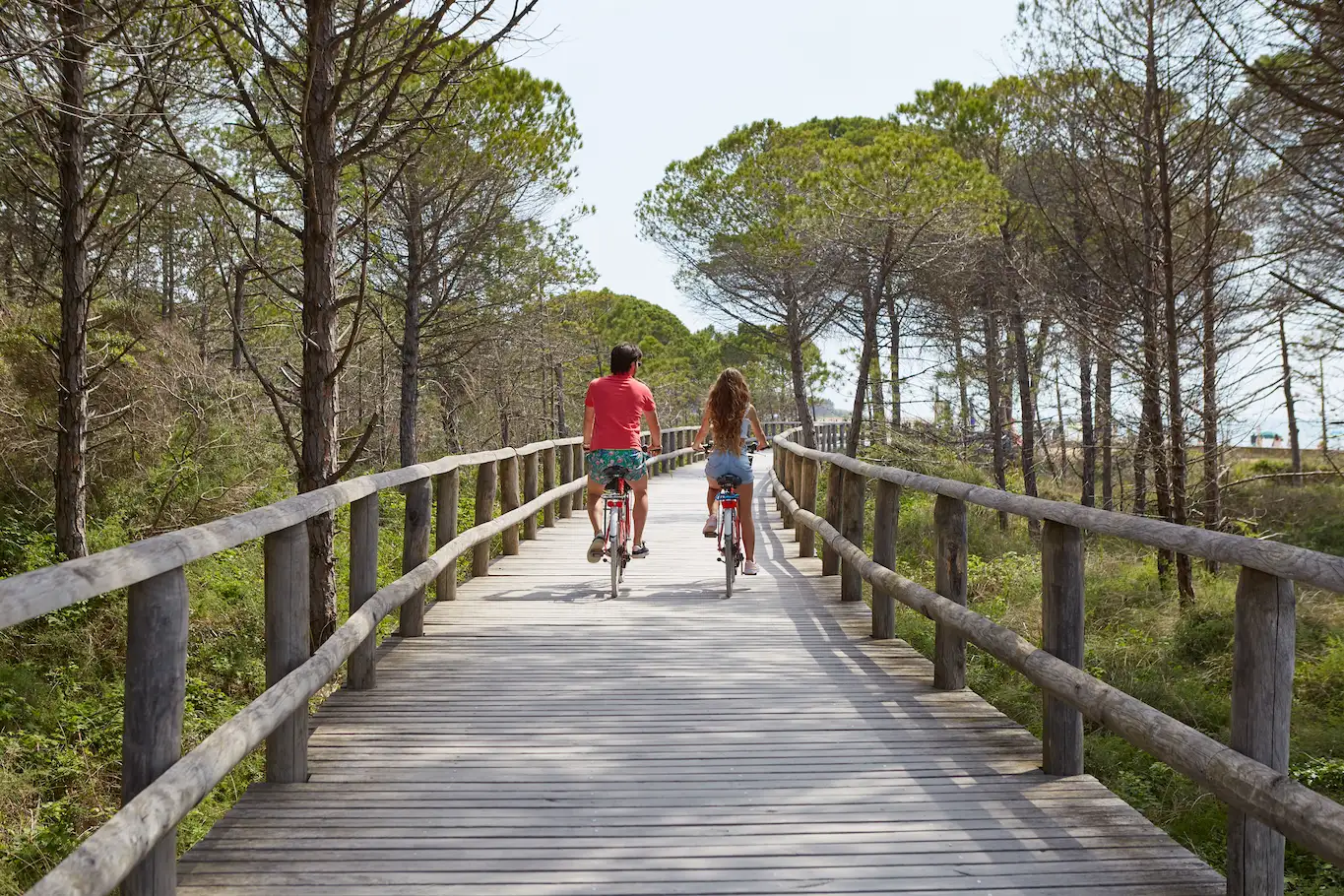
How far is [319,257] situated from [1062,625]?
216 inches

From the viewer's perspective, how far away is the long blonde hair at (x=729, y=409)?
863 centimetres

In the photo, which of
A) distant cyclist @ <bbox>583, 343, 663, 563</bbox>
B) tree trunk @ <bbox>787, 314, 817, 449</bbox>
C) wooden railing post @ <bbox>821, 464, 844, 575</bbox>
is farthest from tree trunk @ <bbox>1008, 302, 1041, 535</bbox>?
distant cyclist @ <bbox>583, 343, 663, 563</bbox>

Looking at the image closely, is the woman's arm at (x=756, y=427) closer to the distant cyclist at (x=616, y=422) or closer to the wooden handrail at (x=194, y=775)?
the distant cyclist at (x=616, y=422)

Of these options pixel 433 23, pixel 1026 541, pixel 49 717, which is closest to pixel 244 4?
pixel 433 23

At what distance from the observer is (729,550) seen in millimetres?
8656

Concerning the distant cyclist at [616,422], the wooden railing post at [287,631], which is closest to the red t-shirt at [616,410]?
the distant cyclist at [616,422]

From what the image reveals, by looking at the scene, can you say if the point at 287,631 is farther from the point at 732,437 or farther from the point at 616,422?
the point at 732,437

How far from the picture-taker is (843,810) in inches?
153

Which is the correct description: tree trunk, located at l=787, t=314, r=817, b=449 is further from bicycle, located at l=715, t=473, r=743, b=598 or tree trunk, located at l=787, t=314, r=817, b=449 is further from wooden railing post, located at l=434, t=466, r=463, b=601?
wooden railing post, located at l=434, t=466, r=463, b=601

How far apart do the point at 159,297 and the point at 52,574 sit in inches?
1028

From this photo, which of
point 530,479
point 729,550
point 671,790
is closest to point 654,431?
point 729,550

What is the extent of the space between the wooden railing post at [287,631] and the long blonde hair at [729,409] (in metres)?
4.86

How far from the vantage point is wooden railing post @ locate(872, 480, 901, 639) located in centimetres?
665

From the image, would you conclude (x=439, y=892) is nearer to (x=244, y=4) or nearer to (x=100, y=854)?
(x=100, y=854)
